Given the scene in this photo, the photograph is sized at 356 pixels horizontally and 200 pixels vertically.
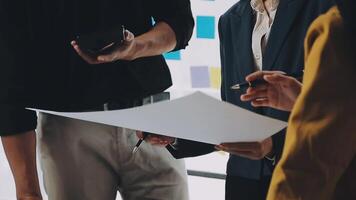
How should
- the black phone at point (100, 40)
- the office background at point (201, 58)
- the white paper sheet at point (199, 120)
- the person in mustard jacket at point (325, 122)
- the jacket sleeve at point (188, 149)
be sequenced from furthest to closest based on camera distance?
the office background at point (201, 58)
the jacket sleeve at point (188, 149)
the black phone at point (100, 40)
the white paper sheet at point (199, 120)
the person in mustard jacket at point (325, 122)

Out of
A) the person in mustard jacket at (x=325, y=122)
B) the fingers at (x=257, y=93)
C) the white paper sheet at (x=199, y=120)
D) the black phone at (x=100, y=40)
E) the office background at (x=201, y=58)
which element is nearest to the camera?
the person in mustard jacket at (x=325, y=122)

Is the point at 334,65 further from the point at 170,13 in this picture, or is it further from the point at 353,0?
the point at 170,13

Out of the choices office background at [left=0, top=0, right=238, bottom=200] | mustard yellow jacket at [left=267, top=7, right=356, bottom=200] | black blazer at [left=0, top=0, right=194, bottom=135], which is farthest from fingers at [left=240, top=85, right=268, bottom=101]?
office background at [left=0, top=0, right=238, bottom=200]

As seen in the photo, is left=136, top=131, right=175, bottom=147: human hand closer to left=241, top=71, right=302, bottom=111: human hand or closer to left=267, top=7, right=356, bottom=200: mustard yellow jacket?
left=241, top=71, right=302, bottom=111: human hand

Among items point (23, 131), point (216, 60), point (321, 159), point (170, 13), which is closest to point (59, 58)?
point (23, 131)

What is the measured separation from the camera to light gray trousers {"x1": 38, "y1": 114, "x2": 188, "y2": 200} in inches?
43.8

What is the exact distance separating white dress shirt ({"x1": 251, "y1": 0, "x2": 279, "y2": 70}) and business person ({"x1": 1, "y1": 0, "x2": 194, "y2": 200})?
0.22 m

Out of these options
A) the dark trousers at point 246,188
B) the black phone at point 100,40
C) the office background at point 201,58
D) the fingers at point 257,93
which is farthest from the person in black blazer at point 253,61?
the office background at point 201,58

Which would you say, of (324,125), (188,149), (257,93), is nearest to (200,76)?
(188,149)

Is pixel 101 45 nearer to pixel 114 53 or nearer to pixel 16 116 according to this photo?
pixel 114 53

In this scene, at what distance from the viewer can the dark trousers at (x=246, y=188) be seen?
1.15 m

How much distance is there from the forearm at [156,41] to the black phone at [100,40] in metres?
0.09

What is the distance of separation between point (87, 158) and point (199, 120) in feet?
1.41

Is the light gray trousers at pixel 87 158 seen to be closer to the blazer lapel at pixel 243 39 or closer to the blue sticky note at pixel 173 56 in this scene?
the blazer lapel at pixel 243 39
